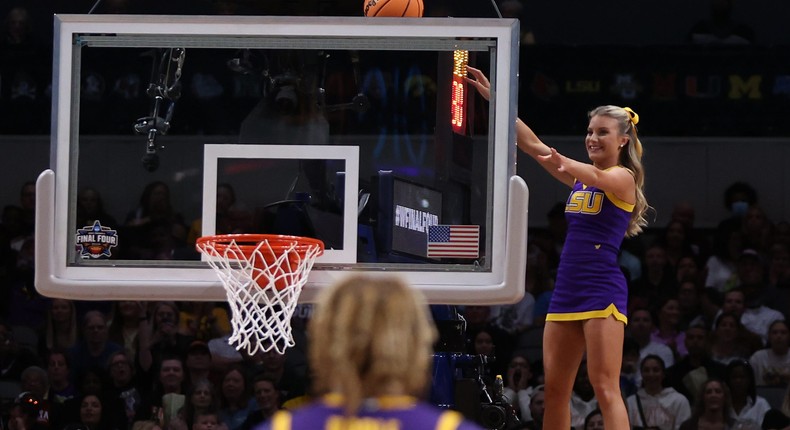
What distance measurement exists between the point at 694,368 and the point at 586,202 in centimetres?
408

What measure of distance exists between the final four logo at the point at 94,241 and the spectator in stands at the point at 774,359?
5375mm

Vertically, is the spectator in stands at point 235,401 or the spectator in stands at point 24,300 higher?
the spectator in stands at point 24,300

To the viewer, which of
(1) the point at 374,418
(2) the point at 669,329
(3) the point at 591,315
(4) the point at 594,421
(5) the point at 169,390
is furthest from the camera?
(2) the point at 669,329

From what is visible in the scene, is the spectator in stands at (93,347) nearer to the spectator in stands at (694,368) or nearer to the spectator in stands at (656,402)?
the spectator in stands at (656,402)

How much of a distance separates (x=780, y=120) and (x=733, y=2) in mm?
1165

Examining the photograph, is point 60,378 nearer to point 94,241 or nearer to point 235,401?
point 235,401

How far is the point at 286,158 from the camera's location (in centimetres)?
634

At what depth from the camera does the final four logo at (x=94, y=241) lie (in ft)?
20.5

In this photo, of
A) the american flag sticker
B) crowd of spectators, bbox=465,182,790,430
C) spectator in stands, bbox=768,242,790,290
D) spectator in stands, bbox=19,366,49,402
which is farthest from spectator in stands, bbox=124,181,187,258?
spectator in stands, bbox=768,242,790,290

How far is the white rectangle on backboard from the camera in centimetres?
629

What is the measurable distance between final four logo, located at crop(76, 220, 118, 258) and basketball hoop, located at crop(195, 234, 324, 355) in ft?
1.72

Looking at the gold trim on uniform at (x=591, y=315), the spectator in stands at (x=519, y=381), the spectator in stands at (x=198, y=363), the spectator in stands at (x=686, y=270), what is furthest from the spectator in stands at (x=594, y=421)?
the gold trim on uniform at (x=591, y=315)

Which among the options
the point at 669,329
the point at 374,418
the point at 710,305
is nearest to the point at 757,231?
the point at 710,305

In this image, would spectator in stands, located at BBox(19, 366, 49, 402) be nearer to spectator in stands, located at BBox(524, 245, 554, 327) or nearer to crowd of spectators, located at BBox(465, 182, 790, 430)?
→ crowd of spectators, located at BBox(465, 182, 790, 430)
